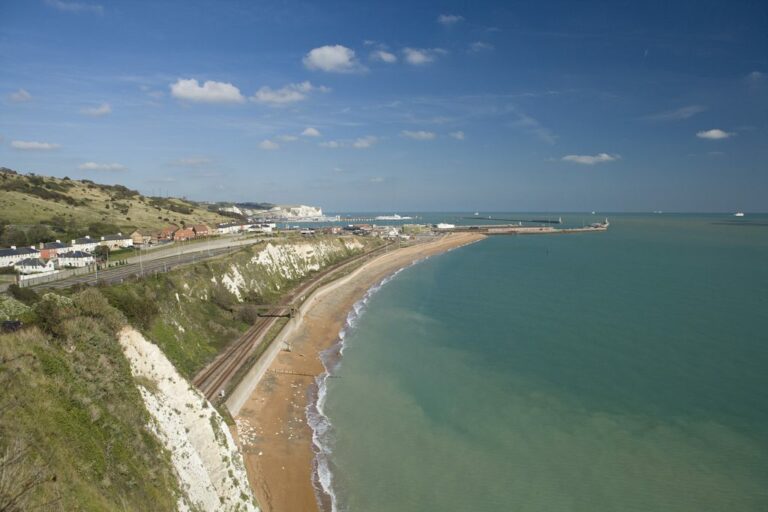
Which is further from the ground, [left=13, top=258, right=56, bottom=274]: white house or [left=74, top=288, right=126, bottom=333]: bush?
[left=74, top=288, right=126, bottom=333]: bush

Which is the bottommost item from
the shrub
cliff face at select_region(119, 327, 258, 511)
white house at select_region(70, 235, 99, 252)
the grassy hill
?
cliff face at select_region(119, 327, 258, 511)

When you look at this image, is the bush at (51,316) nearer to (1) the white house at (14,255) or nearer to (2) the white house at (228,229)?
(1) the white house at (14,255)

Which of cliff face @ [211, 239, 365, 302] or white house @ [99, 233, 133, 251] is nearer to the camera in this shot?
cliff face @ [211, 239, 365, 302]

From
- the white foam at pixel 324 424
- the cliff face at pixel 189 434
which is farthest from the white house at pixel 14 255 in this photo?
the cliff face at pixel 189 434

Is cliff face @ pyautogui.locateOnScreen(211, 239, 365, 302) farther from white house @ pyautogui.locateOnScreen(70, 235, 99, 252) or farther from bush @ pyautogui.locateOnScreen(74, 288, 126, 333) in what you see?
bush @ pyautogui.locateOnScreen(74, 288, 126, 333)

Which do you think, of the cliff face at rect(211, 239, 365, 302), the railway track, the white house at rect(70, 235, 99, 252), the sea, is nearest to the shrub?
the railway track

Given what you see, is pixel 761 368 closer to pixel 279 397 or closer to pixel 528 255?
pixel 279 397

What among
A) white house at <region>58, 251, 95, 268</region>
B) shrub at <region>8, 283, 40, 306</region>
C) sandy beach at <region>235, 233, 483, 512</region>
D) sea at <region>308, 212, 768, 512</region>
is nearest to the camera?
sandy beach at <region>235, 233, 483, 512</region>
